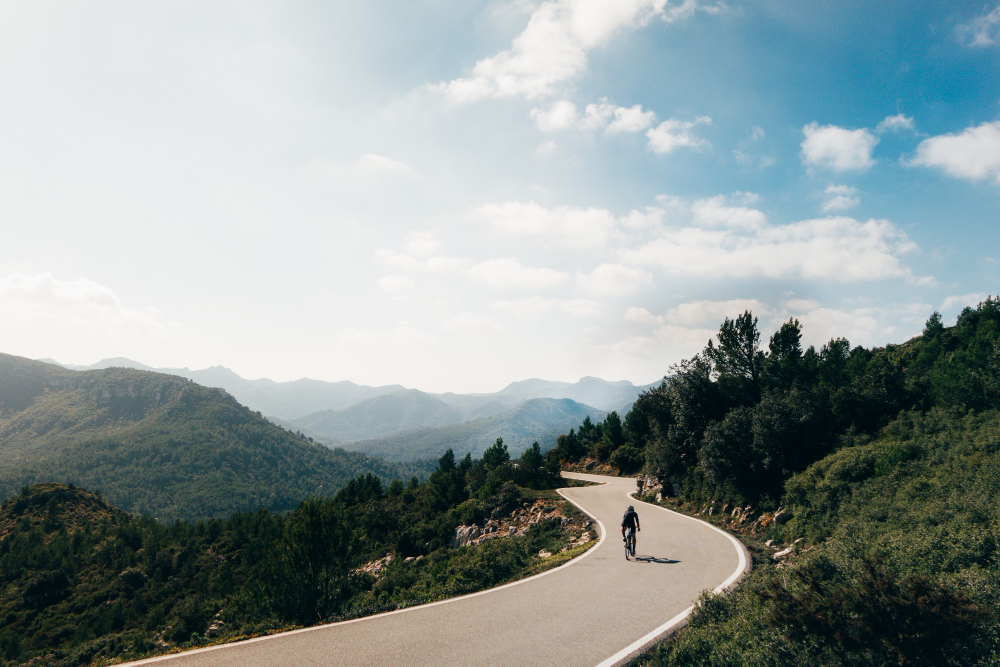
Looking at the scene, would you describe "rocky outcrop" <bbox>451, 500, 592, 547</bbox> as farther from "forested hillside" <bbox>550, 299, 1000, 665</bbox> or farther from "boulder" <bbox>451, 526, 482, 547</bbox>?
"forested hillside" <bbox>550, 299, 1000, 665</bbox>

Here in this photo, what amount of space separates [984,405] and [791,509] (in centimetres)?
1250

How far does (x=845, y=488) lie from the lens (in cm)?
1692

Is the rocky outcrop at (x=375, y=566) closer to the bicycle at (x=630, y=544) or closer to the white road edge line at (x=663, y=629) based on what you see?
the bicycle at (x=630, y=544)

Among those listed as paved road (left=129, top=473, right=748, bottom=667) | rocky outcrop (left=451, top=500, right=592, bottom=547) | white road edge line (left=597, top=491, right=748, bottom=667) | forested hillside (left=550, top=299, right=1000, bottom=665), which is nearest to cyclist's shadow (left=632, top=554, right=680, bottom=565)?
paved road (left=129, top=473, right=748, bottom=667)

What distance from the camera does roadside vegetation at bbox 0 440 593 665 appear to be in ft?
53.1

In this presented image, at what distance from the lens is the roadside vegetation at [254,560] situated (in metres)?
16.2

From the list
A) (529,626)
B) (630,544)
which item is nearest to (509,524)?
(630,544)

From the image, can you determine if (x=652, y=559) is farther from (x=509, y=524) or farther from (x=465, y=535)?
(x=465, y=535)

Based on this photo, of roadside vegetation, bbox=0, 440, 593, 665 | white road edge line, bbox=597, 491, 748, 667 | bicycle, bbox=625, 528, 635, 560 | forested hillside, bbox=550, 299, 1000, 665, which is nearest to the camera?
forested hillside, bbox=550, 299, 1000, 665

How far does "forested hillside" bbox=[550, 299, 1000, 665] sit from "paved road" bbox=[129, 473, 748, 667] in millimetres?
1222

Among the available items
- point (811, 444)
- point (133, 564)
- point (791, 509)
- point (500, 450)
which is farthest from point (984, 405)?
point (133, 564)

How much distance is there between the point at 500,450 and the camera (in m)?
58.0

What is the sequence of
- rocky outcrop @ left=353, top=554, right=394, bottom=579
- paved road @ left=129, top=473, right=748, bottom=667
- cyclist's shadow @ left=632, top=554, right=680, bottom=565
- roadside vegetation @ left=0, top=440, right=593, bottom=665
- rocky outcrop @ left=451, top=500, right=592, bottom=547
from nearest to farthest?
1. paved road @ left=129, top=473, right=748, bottom=667
2. cyclist's shadow @ left=632, top=554, right=680, bottom=565
3. roadside vegetation @ left=0, top=440, right=593, bottom=665
4. rocky outcrop @ left=451, top=500, right=592, bottom=547
5. rocky outcrop @ left=353, top=554, right=394, bottom=579

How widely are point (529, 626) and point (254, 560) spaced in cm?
5086
